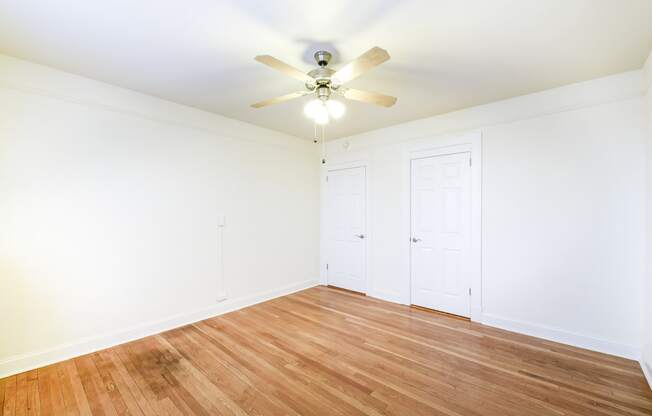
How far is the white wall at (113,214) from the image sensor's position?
2.37 m

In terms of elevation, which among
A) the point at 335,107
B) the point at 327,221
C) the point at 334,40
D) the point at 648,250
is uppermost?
the point at 334,40

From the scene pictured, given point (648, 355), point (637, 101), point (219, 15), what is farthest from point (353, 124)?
point (648, 355)

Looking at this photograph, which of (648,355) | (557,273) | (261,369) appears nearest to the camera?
(648,355)

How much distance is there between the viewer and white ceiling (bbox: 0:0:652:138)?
1745 millimetres

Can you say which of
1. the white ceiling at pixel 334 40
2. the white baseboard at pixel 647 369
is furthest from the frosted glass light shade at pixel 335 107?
the white baseboard at pixel 647 369

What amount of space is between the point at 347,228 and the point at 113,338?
10.6ft

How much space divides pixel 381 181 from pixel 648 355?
10.1 feet

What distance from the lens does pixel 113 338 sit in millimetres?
2803

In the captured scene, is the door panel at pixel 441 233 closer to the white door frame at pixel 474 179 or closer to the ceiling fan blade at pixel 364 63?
the white door frame at pixel 474 179

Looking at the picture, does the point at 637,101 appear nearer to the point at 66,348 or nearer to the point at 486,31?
the point at 486,31

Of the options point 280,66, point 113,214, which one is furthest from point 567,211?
point 113,214

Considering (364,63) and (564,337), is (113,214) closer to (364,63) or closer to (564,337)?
(364,63)

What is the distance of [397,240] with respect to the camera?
412 cm

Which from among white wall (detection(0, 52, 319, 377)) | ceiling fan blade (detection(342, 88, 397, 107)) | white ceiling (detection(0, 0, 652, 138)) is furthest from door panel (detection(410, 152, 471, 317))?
white wall (detection(0, 52, 319, 377))
